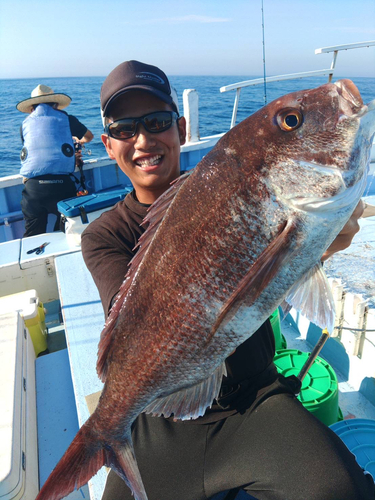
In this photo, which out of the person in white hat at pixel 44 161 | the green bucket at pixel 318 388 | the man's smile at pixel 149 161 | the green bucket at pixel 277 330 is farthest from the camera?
the person in white hat at pixel 44 161

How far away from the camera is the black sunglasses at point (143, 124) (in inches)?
83.9

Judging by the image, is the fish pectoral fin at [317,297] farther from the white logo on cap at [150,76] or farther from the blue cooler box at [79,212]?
the blue cooler box at [79,212]

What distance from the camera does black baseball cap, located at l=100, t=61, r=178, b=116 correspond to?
2.09 metres

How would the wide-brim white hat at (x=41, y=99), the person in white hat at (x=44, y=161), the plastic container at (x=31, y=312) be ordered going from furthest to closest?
the wide-brim white hat at (x=41, y=99)
the person in white hat at (x=44, y=161)
the plastic container at (x=31, y=312)

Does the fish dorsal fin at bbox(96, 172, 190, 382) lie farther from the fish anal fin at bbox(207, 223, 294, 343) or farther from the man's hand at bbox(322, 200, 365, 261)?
the man's hand at bbox(322, 200, 365, 261)

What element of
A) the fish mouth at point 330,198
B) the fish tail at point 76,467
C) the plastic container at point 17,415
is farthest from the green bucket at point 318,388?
the plastic container at point 17,415

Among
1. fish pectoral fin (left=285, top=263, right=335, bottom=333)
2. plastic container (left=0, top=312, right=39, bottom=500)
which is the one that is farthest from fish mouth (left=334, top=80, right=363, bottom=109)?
plastic container (left=0, top=312, right=39, bottom=500)

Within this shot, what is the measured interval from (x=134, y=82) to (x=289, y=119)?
3.67 ft

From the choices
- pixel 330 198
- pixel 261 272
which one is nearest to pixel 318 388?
pixel 261 272

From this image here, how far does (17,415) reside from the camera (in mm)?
2258

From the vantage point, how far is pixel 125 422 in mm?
1609

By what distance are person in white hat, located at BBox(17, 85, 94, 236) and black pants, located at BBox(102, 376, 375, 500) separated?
518 cm

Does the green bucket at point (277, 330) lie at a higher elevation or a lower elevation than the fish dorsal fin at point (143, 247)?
lower

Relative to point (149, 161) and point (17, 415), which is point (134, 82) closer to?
point (149, 161)
